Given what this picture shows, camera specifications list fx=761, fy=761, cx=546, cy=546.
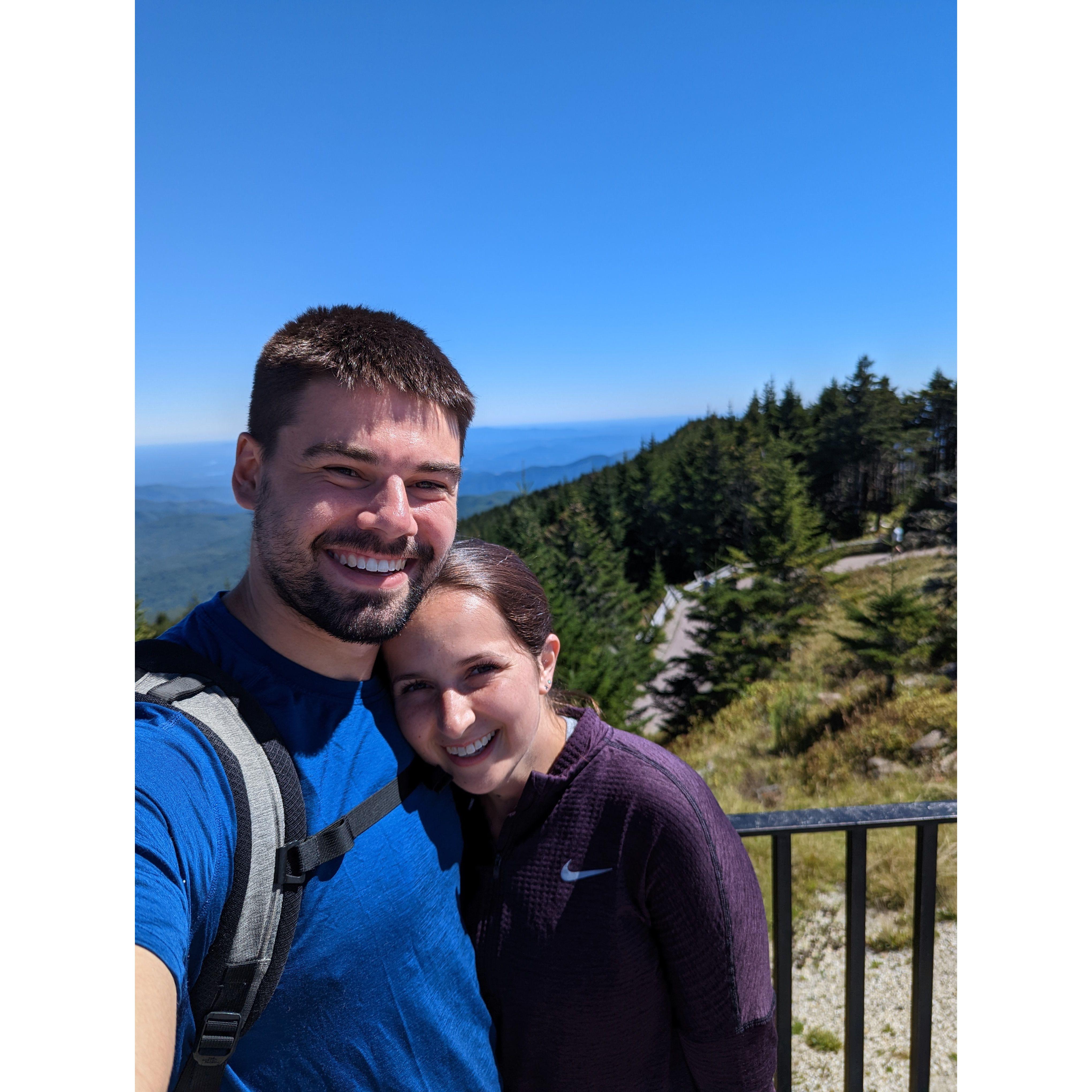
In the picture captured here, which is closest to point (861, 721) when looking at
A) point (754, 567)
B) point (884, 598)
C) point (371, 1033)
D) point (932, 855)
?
point (884, 598)

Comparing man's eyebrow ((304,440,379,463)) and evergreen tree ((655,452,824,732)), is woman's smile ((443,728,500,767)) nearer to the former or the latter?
man's eyebrow ((304,440,379,463))

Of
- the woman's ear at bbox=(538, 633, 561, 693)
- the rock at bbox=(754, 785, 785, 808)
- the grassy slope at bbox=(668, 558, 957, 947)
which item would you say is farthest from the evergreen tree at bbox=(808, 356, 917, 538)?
the woman's ear at bbox=(538, 633, 561, 693)

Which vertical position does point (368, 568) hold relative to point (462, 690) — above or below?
above

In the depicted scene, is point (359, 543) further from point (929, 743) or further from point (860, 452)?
point (860, 452)

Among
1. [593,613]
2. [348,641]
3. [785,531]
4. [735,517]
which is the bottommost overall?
[593,613]

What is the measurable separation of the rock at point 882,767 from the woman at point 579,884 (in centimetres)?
958

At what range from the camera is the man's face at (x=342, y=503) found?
101cm

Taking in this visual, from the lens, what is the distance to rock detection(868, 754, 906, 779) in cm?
977

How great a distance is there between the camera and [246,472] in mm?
1103

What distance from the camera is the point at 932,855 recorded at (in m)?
1.63

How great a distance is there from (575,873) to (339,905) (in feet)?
1.24

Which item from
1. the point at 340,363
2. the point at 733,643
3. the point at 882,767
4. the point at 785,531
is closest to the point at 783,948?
the point at 340,363
